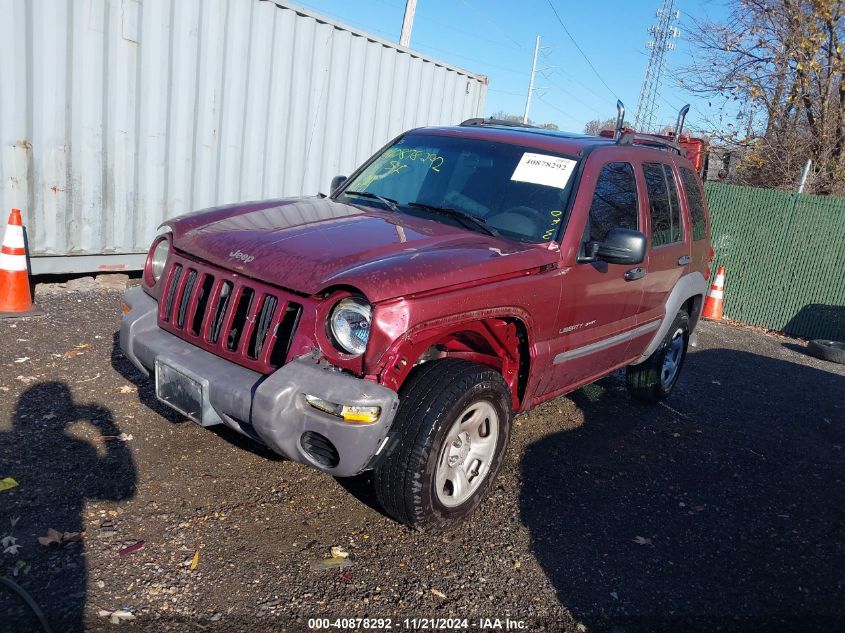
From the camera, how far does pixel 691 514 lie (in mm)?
3998

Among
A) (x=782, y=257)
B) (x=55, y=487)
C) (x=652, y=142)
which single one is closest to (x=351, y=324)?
(x=55, y=487)

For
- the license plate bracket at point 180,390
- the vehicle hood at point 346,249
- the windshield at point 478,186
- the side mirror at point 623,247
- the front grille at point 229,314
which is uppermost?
the windshield at point 478,186

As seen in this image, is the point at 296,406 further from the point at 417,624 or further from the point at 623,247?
the point at 623,247

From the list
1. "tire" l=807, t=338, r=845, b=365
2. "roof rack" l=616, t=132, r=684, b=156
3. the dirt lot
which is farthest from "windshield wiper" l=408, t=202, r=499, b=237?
"tire" l=807, t=338, r=845, b=365

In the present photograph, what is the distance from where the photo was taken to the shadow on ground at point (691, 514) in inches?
124

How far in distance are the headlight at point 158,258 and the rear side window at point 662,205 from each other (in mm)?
3076

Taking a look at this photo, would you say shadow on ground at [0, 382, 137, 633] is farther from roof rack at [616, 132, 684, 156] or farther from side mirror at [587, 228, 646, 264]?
roof rack at [616, 132, 684, 156]

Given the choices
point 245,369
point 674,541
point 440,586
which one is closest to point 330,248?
point 245,369

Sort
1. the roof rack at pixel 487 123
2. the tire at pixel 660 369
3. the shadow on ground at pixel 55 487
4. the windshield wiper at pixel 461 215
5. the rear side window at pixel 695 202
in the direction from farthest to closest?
the tire at pixel 660 369
the rear side window at pixel 695 202
the roof rack at pixel 487 123
the windshield wiper at pixel 461 215
the shadow on ground at pixel 55 487

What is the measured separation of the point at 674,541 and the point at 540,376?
3.61 ft

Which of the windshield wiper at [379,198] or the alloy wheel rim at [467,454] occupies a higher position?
the windshield wiper at [379,198]

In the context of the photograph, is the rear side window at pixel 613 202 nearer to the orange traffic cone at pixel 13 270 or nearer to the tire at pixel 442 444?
the tire at pixel 442 444

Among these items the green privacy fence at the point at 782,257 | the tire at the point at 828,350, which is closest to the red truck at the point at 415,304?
the tire at the point at 828,350

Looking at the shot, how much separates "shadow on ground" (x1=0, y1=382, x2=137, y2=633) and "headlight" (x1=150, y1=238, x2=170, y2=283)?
98 centimetres
